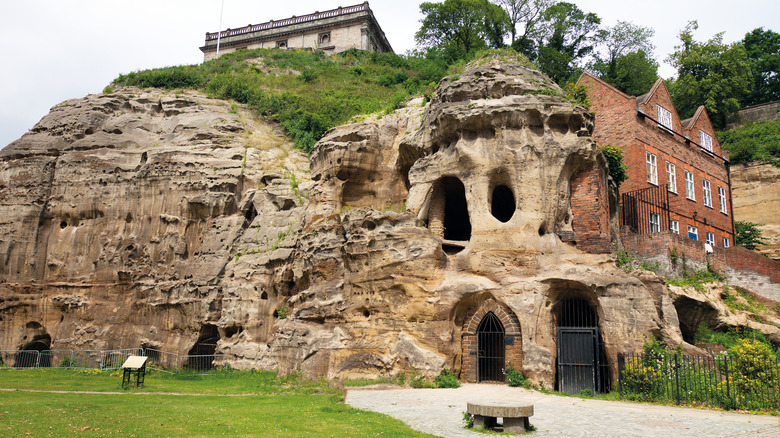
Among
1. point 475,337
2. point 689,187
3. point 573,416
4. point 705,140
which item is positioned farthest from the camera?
point 705,140

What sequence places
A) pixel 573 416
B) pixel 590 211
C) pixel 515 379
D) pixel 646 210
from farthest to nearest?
pixel 646 210, pixel 590 211, pixel 515 379, pixel 573 416

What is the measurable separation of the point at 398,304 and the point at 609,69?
113 ft

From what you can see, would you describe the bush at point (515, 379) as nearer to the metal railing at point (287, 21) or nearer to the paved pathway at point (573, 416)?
the paved pathway at point (573, 416)

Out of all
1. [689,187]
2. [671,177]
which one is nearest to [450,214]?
[671,177]

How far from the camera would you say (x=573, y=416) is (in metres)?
12.7

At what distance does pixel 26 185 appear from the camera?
3066 centimetres

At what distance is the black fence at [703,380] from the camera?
1372cm

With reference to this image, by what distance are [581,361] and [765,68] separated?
4486 cm

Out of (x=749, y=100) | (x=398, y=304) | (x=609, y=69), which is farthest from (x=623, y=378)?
(x=749, y=100)

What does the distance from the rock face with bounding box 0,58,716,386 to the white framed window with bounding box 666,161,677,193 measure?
1142 cm

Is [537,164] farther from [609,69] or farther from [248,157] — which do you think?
[609,69]

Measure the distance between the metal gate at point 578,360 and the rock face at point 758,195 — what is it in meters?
24.4

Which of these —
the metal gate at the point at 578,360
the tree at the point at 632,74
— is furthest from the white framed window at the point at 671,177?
the metal gate at the point at 578,360

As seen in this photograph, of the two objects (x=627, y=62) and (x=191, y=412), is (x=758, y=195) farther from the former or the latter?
(x=191, y=412)
